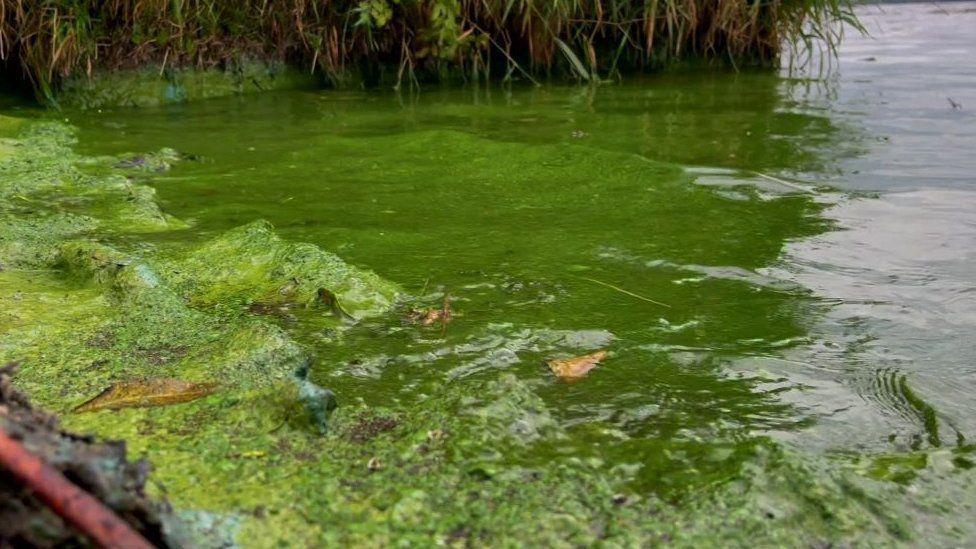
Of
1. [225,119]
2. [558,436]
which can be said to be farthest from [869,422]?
[225,119]

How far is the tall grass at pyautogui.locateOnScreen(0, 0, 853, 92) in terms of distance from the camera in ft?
14.7

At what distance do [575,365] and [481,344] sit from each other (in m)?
0.19

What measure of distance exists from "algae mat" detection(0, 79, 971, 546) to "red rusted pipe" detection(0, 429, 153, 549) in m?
0.18

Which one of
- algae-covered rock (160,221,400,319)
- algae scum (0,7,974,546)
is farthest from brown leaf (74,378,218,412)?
algae-covered rock (160,221,400,319)

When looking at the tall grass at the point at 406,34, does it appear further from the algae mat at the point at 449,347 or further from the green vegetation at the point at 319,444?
the green vegetation at the point at 319,444

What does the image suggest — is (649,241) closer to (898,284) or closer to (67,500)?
(898,284)

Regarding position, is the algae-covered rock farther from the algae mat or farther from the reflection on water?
the reflection on water

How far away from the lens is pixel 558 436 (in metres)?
1.37

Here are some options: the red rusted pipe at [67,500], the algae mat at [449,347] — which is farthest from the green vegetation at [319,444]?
the red rusted pipe at [67,500]

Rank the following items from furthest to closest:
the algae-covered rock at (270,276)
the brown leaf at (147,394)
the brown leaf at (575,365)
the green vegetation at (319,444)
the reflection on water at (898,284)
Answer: the algae-covered rock at (270,276)
the brown leaf at (575,365)
the reflection on water at (898,284)
the brown leaf at (147,394)
the green vegetation at (319,444)

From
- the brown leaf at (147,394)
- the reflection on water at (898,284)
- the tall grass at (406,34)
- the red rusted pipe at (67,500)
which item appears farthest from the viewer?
the tall grass at (406,34)

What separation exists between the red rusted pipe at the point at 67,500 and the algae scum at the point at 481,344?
0.35m

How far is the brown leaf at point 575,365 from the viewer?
1.61 m

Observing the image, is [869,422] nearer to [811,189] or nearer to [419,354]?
[419,354]
